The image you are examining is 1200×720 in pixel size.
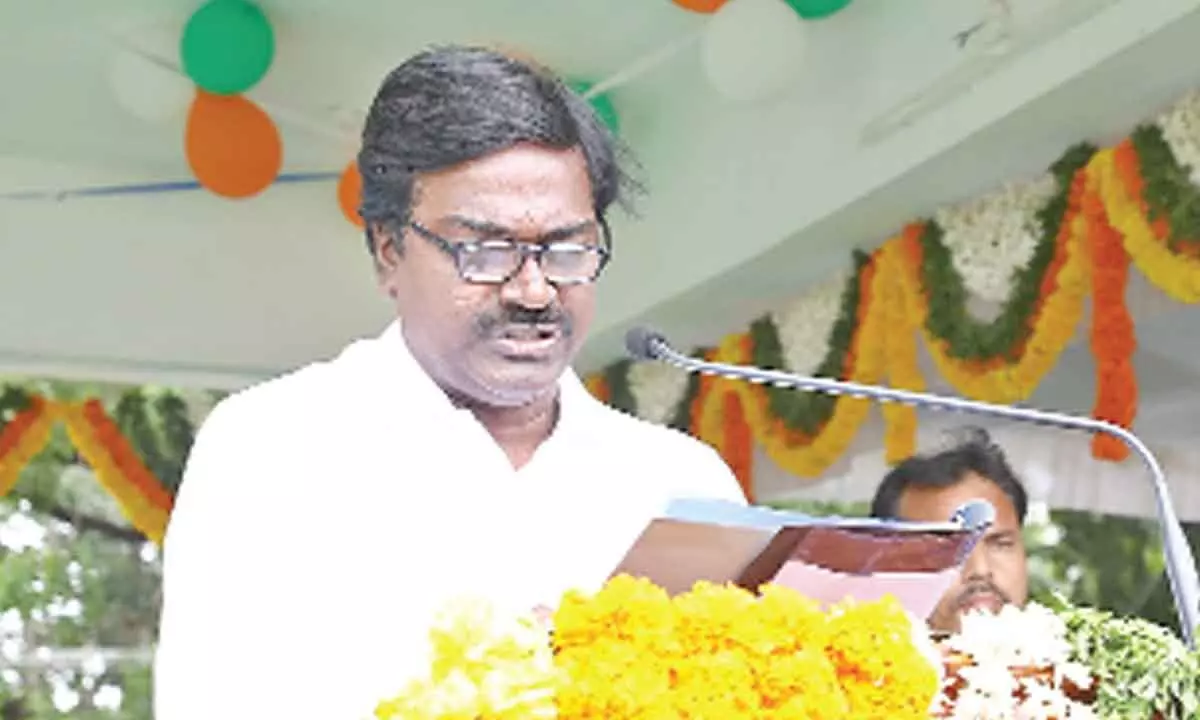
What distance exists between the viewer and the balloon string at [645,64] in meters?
6.03

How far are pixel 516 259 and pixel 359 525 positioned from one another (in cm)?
27

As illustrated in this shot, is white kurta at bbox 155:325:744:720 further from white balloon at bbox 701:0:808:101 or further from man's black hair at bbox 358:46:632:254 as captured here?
white balloon at bbox 701:0:808:101

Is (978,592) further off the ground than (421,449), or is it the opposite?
(421,449)

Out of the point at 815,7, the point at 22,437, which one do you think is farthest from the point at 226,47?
the point at 22,437

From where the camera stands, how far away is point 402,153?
182cm

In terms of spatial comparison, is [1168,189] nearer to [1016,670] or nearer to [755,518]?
[1016,670]

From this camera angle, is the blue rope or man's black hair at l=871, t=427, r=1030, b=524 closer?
man's black hair at l=871, t=427, r=1030, b=524

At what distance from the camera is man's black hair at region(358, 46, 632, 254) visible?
1.78m

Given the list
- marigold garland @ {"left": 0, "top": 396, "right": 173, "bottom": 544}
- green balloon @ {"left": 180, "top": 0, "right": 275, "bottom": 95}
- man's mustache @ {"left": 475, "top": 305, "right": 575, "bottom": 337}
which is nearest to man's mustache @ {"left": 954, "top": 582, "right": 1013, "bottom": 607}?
man's mustache @ {"left": 475, "top": 305, "right": 575, "bottom": 337}

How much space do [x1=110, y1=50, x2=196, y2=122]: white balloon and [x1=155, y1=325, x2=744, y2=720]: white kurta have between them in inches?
162

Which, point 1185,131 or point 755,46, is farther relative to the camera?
point 755,46

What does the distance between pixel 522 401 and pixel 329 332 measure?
5.95m

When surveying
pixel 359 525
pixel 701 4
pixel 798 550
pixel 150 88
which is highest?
pixel 150 88

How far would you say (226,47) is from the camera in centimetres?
571
